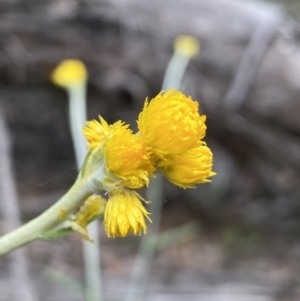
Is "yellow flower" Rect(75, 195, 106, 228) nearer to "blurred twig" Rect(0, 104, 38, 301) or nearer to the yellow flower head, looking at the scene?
the yellow flower head

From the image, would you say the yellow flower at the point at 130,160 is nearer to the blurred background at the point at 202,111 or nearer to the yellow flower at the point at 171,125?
the yellow flower at the point at 171,125

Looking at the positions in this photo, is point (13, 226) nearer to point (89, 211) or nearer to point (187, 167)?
point (89, 211)

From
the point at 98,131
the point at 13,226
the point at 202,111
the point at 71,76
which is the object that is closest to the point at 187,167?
the point at 98,131

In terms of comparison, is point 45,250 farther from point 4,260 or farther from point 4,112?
point 4,112

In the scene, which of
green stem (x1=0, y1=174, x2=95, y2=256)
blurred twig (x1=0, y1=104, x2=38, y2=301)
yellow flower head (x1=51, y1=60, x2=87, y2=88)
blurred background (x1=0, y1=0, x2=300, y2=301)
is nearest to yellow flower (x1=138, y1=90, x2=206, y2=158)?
green stem (x1=0, y1=174, x2=95, y2=256)

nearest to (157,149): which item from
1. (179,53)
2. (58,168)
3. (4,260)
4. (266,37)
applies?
(179,53)

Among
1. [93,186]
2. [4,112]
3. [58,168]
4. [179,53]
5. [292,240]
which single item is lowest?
[93,186]
